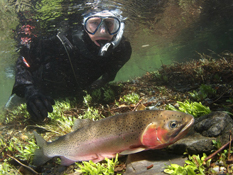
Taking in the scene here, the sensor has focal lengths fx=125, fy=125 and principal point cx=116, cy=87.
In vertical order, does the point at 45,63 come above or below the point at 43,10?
below

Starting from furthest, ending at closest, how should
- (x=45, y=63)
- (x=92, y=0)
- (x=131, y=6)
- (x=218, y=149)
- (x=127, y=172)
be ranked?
1. (x=131, y=6)
2. (x=92, y=0)
3. (x=45, y=63)
4. (x=127, y=172)
5. (x=218, y=149)

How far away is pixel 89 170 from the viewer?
2092 mm

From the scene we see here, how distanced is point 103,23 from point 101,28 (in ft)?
1.18

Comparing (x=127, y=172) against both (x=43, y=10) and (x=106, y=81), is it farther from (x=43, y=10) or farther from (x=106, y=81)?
(x=43, y=10)

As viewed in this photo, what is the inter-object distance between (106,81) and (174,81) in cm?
407

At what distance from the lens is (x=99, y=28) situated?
6707 mm

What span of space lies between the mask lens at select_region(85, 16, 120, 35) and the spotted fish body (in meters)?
5.77

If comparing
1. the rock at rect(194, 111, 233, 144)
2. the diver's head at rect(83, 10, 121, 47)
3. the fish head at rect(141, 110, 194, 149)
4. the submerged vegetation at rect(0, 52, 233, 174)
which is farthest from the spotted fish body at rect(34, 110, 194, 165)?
the diver's head at rect(83, 10, 121, 47)

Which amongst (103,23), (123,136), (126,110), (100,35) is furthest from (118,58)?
(123,136)

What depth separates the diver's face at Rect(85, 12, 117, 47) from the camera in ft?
21.8

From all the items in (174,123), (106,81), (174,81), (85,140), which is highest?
(174,123)

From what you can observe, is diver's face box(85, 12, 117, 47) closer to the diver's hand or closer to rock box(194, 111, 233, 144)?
the diver's hand

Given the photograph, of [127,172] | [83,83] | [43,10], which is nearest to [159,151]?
[127,172]

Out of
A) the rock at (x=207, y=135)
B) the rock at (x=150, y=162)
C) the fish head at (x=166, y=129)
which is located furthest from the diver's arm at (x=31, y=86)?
the rock at (x=207, y=135)
